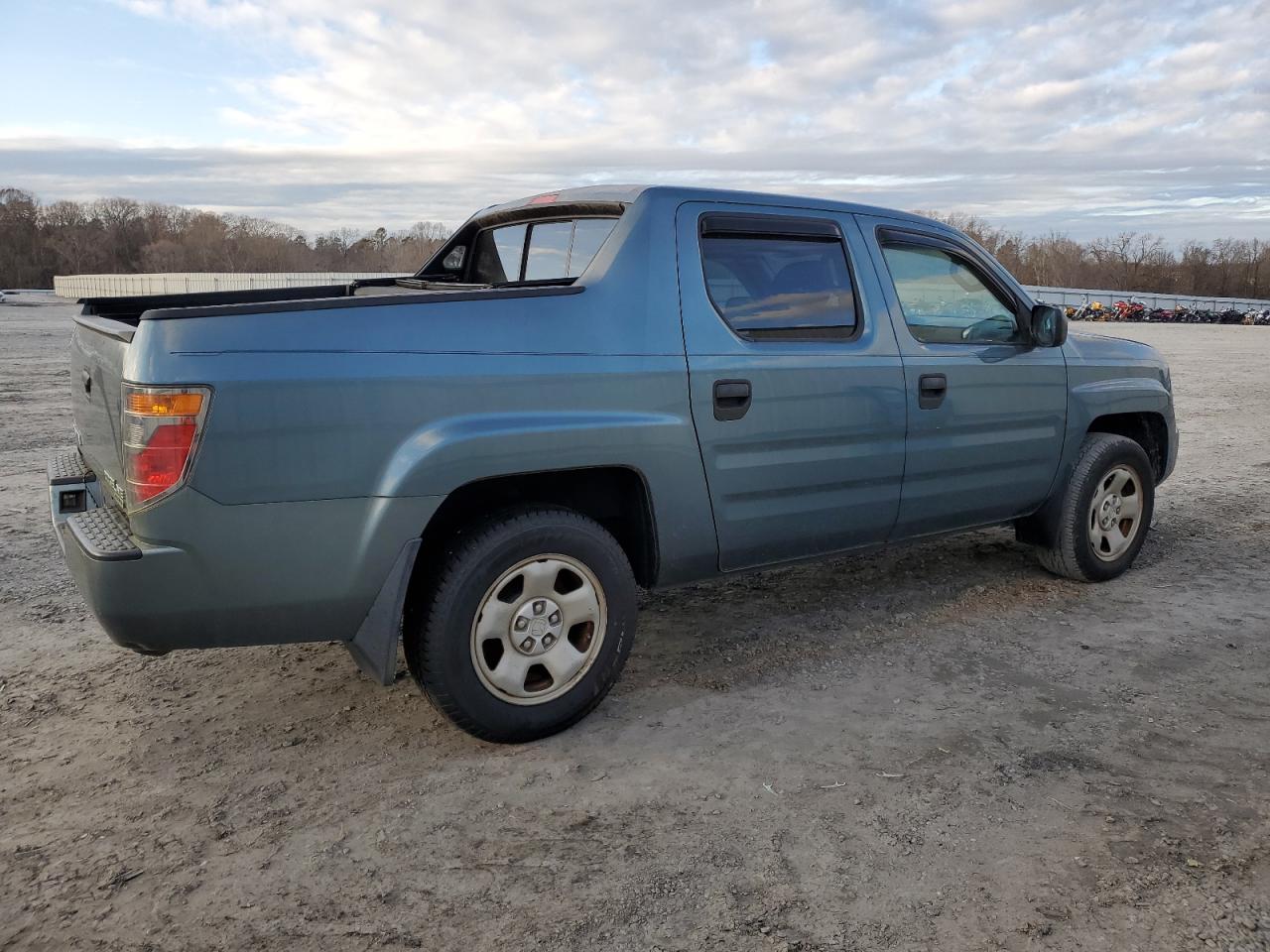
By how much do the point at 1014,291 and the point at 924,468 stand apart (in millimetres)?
1108

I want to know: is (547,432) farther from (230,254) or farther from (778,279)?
(230,254)

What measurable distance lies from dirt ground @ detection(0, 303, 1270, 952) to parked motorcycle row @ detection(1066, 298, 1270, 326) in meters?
47.1

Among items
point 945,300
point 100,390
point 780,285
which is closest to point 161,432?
point 100,390

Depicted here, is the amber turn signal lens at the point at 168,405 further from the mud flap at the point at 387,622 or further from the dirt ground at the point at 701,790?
the dirt ground at the point at 701,790

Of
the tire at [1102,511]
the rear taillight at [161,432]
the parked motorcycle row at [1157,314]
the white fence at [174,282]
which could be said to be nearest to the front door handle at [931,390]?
the tire at [1102,511]

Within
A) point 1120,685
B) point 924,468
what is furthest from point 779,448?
point 1120,685

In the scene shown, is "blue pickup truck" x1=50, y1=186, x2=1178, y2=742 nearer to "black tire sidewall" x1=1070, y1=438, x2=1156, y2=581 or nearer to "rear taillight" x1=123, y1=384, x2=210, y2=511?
"rear taillight" x1=123, y1=384, x2=210, y2=511

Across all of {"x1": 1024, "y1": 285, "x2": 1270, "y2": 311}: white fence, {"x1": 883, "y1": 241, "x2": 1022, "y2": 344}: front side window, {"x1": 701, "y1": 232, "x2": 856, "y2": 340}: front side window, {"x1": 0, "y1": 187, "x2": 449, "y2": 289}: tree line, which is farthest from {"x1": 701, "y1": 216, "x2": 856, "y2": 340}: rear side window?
{"x1": 0, "y1": 187, "x2": 449, "y2": 289}: tree line

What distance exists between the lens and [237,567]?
292 cm

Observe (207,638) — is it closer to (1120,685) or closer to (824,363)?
(824,363)

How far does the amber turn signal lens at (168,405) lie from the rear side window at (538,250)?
1.61 m

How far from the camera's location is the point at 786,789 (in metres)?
3.17

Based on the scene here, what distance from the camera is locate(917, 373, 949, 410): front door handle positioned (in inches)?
171

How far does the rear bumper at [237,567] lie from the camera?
112 inches
